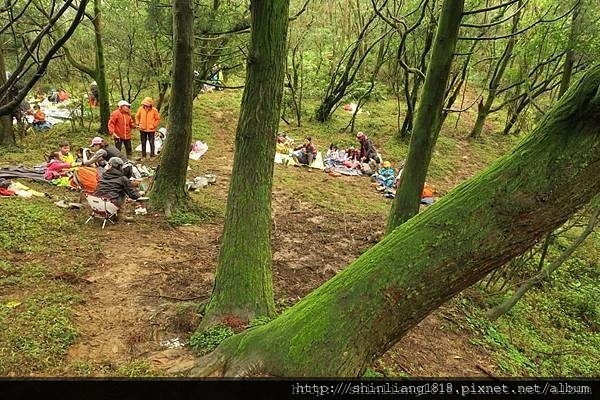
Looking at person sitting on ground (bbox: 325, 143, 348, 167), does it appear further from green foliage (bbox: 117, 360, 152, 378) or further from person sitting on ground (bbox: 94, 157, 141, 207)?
green foliage (bbox: 117, 360, 152, 378)

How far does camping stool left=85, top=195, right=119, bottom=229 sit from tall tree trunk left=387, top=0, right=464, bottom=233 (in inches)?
173

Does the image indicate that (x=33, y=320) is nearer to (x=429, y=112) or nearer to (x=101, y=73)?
(x=429, y=112)

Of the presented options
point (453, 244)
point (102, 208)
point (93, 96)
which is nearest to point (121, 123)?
point (102, 208)

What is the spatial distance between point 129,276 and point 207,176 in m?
5.27

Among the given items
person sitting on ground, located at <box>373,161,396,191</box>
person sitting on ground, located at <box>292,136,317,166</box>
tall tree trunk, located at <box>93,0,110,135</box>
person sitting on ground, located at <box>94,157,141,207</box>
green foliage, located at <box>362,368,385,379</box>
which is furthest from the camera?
person sitting on ground, located at <box>292,136,317,166</box>

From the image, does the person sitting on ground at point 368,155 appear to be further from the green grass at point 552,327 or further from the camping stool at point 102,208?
the camping stool at point 102,208

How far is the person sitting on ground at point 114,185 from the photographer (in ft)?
24.2

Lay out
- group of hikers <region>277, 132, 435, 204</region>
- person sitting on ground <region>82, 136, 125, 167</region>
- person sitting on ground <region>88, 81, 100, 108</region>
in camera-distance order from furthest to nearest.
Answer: person sitting on ground <region>88, 81, 100, 108</region>
group of hikers <region>277, 132, 435, 204</region>
person sitting on ground <region>82, 136, 125, 167</region>

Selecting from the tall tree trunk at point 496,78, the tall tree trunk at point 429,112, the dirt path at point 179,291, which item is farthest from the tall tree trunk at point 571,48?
the tall tree trunk at point 429,112

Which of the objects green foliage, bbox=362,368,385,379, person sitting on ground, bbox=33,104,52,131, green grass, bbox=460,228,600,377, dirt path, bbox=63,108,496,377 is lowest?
green grass, bbox=460,228,600,377

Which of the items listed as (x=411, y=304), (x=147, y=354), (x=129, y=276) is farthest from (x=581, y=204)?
(x=129, y=276)

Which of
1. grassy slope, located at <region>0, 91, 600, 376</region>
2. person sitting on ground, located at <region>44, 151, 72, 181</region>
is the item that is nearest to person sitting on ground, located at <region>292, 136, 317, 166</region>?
grassy slope, located at <region>0, 91, 600, 376</region>

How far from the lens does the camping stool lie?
282 inches

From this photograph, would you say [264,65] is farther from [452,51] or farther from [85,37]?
[85,37]
